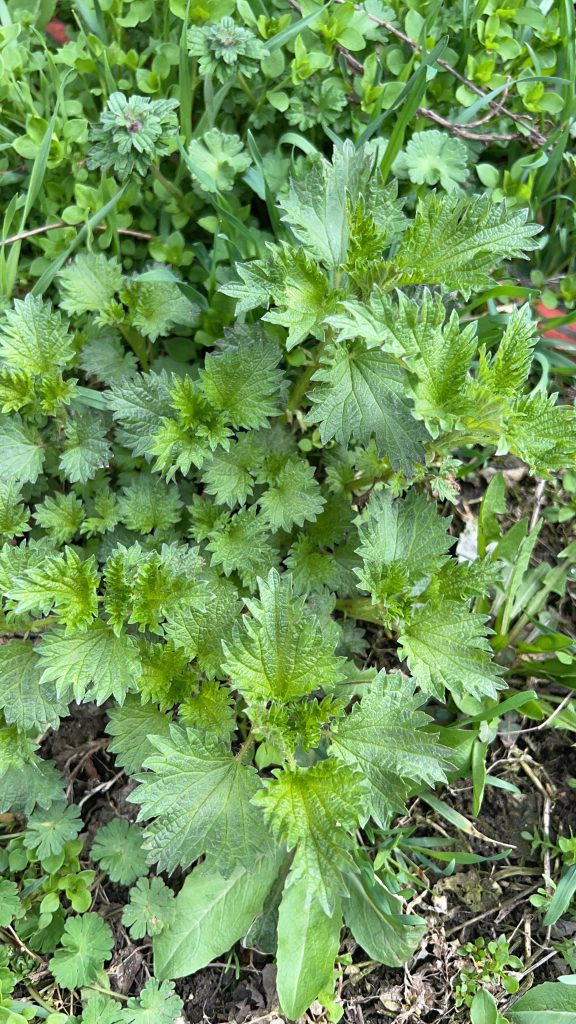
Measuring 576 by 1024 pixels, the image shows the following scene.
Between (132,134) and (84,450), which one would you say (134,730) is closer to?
(84,450)

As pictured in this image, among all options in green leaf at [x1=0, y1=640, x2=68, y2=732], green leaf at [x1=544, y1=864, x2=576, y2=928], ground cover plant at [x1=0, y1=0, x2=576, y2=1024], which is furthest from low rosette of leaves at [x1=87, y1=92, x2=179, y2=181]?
green leaf at [x1=544, y1=864, x2=576, y2=928]

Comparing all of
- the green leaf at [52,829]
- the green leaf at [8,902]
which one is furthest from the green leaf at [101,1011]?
the green leaf at [52,829]

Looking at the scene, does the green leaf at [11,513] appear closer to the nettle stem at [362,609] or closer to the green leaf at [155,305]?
the green leaf at [155,305]

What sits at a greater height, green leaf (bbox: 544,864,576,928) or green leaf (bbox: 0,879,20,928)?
green leaf (bbox: 0,879,20,928)

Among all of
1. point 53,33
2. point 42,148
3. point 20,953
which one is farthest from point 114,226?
point 20,953

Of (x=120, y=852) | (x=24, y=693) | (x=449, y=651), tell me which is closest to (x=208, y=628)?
(x=24, y=693)

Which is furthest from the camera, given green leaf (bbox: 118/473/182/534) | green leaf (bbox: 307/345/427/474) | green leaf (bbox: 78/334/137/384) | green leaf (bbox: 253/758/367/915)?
green leaf (bbox: 78/334/137/384)

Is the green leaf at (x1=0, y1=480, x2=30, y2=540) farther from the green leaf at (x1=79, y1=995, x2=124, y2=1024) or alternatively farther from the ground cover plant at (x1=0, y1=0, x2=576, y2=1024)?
the green leaf at (x1=79, y1=995, x2=124, y2=1024)
